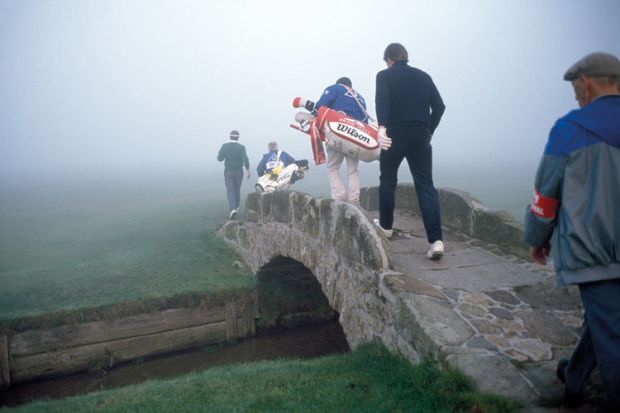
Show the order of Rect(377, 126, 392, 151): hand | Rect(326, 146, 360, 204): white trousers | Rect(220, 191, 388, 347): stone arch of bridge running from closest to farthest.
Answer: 1. Rect(377, 126, 392, 151): hand
2. Rect(220, 191, 388, 347): stone arch of bridge
3. Rect(326, 146, 360, 204): white trousers

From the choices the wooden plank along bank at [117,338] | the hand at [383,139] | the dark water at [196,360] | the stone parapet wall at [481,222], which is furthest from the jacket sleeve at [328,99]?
the dark water at [196,360]

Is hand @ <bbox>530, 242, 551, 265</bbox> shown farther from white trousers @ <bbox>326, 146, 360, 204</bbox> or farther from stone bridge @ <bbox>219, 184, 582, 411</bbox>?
white trousers @ <bbox>326, 146, 360, 204</bbox>

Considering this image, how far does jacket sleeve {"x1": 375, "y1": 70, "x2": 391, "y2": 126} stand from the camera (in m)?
4.43

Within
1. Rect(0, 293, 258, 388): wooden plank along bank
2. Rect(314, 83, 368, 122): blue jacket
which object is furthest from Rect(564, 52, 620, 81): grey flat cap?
Rect(0, 293, 258, 388): wooden plank along bank

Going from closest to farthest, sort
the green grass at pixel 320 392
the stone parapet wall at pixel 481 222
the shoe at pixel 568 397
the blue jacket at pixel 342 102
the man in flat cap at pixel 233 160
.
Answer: the shoe at pixel 568 397, the green grass at pixel 320 392, the stone parapet wall at pixel 481 222, the blue jacket at pixel 342 102, the man in flat cap at pixel 233 160

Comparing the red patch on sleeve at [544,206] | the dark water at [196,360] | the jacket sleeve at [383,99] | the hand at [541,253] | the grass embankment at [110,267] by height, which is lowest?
the dark water at [196,360]

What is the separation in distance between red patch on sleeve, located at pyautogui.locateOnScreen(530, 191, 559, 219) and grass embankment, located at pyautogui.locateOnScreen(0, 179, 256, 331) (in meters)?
7.22

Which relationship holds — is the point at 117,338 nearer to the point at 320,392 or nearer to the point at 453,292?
the point at 320,392

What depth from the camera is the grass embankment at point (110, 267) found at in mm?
7680

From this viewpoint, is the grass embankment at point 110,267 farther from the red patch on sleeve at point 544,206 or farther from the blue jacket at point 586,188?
the blue jacket at point 586,188

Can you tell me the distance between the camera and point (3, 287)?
816cm

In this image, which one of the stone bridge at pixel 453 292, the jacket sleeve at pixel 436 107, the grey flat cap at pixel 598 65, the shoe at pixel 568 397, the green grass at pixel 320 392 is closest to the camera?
the grey flat cap at pixel 598 65

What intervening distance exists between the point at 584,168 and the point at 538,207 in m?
0.31

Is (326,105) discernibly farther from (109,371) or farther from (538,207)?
(109,371)
